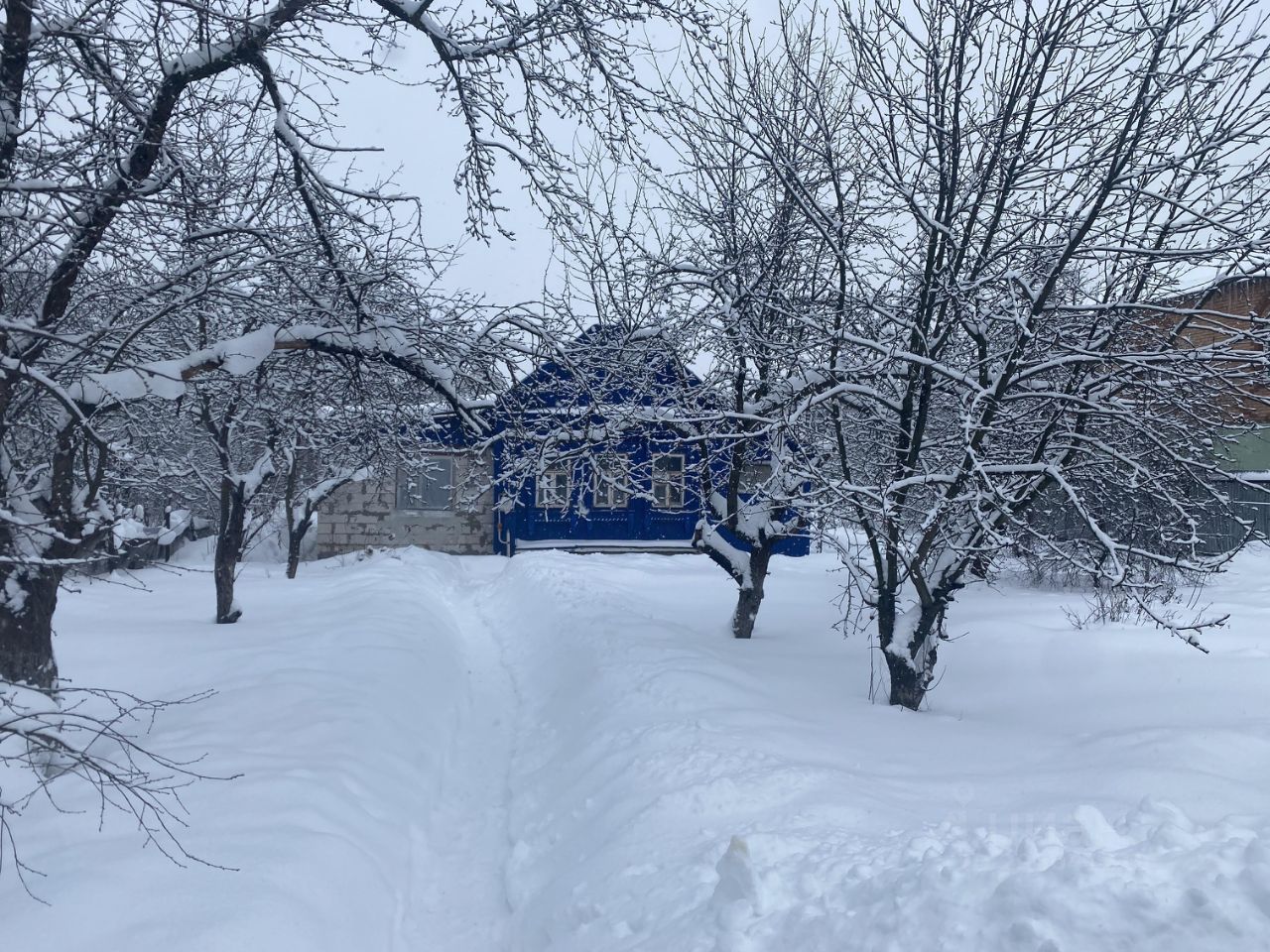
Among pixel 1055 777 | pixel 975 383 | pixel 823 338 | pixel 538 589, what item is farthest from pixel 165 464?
pixel 1055 777

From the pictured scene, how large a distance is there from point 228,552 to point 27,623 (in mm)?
6053

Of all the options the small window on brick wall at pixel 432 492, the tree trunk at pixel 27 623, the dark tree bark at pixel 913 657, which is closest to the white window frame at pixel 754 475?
the dark tree bark at pixel 913 657

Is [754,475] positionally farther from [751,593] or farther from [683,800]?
[683,800]

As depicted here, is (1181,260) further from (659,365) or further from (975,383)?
Result: (659,365)

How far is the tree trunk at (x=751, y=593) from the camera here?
10.2 meters

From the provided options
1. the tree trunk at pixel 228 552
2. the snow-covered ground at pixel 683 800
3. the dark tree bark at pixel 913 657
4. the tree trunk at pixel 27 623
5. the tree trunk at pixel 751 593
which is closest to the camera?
the snow-covered ground at pixel 683 800

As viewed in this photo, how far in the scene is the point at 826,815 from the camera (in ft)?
14.9

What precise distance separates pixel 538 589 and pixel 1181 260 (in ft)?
38.1

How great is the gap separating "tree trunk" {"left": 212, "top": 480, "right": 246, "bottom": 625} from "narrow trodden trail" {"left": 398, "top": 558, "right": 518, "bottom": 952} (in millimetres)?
3940

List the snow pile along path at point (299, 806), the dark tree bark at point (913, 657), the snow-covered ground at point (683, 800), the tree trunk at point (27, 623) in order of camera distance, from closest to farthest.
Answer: the snow-covered ground at point (683, 800) → the snow pile along path at point (299, 806) → the tree trunk at point (27, 623) → the dark tree bark at point (913, 657)

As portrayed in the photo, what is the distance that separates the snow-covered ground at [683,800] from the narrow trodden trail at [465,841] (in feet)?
0.09

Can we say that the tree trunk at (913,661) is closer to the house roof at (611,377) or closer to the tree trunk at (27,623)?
the house roof at (611,377)

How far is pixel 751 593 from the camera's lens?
10297 mm

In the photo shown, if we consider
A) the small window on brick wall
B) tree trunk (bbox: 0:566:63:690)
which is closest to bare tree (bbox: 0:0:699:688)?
tree trunk (bbox: 0:566:63:690)
